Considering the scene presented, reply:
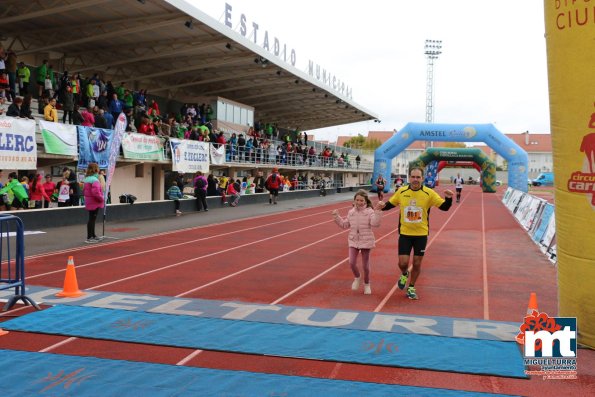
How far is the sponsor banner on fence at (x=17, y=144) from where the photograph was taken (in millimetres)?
15156

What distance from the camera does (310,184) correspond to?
49312mm

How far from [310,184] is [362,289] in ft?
133

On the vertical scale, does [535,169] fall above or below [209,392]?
above

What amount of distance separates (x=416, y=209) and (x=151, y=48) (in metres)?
21.9

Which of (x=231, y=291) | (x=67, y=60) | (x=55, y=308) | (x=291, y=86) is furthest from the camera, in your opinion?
(x=291, y=86)

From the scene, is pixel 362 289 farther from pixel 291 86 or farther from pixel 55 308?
pixel 291 86

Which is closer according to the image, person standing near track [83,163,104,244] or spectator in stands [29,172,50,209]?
person standing near track [83,163,104,244]

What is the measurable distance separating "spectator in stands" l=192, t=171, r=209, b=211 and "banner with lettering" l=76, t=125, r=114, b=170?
201 inches

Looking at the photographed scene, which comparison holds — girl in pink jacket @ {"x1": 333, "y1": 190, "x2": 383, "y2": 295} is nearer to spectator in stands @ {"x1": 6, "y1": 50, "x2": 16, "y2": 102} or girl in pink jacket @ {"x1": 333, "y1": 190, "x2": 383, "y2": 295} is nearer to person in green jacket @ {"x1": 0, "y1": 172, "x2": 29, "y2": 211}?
person in green jacket @ {"x1": 0, "y1": 172, "x2": 29, "y2": 211}

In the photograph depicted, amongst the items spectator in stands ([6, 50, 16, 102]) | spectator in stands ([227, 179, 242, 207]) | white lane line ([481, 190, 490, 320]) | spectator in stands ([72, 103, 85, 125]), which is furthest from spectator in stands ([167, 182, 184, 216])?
white lane line ([481, 190, 490, 320])

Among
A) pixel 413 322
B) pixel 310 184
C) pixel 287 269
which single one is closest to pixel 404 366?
pixel 413 322

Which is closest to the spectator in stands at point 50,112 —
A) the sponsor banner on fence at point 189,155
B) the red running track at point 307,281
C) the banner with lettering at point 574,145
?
the red running track at point 307,281

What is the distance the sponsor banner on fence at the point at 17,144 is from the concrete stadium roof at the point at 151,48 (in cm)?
524

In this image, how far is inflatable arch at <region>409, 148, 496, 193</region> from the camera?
5844 cm
